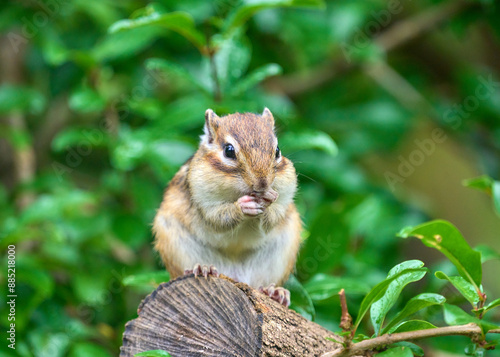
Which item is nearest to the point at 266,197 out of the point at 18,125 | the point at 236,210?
the point at 236,210

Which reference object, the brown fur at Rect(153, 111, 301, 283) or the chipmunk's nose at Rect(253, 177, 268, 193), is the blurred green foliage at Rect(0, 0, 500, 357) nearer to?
the brown fur at Rect(153, 111, 301, 283)

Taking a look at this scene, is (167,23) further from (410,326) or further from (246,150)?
(410,326)

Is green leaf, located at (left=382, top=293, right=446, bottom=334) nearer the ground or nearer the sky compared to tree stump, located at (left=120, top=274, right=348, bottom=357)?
nearer the sky

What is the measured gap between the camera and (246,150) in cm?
276

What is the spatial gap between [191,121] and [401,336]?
6.00ft

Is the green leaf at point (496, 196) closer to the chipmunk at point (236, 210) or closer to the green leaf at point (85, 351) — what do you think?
the chipmunk at point (236, 210)

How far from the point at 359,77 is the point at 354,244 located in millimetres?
2428

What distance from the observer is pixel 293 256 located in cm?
319

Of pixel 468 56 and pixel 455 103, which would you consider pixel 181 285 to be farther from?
pixel 468 56

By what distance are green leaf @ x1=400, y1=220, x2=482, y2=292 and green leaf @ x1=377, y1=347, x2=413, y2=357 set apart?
376 millimetres

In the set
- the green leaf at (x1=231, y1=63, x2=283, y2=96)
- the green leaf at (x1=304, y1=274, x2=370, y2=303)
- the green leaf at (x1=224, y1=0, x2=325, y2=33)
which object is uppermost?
the green leaf at (x1=224, y1=0, x2=325, y2=33)

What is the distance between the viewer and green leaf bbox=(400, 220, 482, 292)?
210 centimetres

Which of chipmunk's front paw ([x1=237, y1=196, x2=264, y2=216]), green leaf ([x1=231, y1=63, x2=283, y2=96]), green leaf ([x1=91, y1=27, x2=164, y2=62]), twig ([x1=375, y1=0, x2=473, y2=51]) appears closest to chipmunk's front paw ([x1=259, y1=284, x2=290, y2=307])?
chipmunk's front paw ([x1=237, y1=196, x2=264, y2=216])

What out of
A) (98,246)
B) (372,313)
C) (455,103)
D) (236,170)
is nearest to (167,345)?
(372,313)
